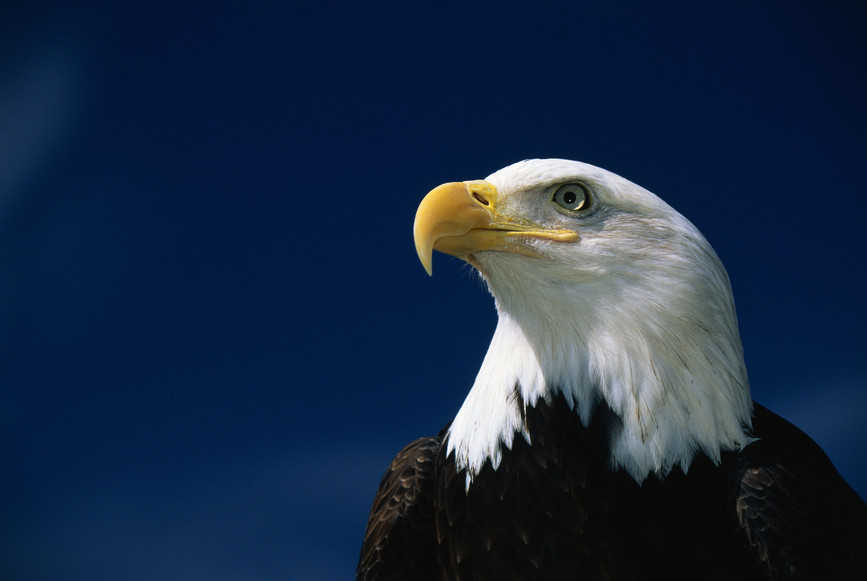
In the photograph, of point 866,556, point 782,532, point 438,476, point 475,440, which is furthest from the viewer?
point 438,476

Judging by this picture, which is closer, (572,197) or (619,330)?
(619,330)

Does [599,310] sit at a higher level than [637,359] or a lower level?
higher

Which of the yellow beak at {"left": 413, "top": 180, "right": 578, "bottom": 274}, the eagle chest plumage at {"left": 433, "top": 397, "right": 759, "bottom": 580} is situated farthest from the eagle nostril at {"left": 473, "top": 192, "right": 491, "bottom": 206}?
the eagle chest plumage at {"left": 433, "top": 397, "right": 759, "bottom": 580}

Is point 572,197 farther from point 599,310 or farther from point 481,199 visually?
point 599,310

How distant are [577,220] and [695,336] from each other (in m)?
0.61

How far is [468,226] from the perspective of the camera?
2949 mm

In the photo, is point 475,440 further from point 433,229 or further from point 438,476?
point 433,229

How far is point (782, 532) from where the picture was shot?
2656 mm

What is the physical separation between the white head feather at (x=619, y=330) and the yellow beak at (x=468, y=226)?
44mm

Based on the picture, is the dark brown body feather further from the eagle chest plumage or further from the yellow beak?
the yellow beak

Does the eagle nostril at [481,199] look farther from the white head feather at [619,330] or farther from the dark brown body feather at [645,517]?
the dark brown body feather at [645,517]

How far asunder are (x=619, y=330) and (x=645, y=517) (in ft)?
2.20

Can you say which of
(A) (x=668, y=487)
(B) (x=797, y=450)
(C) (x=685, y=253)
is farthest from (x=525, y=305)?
(B) (x=797, y=450)

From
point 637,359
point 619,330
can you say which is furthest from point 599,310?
point 637,359
